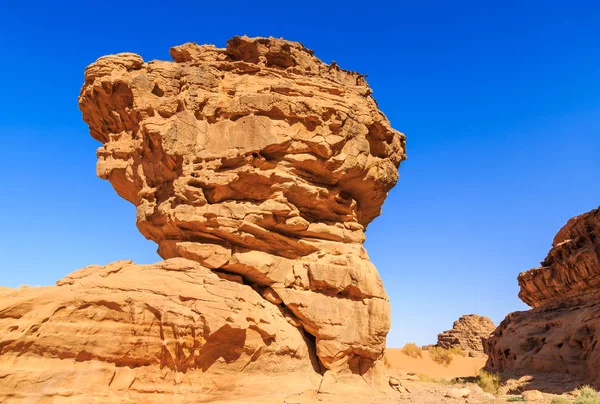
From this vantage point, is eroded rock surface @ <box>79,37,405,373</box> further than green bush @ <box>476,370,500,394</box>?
No

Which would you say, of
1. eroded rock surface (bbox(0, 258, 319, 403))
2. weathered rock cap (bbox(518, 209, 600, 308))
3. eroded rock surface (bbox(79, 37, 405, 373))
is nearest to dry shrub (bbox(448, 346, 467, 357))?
weathered rock cap (bbox(518, 209, 600, 308))

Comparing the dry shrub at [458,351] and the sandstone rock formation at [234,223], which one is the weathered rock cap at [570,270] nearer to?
the sandstone rock formation at [234,223]

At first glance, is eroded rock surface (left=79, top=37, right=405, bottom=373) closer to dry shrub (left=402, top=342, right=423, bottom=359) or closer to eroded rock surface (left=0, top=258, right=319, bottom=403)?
eroded rock surface (left=0, top=258, right=319, bottom=403)

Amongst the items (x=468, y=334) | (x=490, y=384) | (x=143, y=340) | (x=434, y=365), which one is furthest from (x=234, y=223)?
(x=468, y=334)

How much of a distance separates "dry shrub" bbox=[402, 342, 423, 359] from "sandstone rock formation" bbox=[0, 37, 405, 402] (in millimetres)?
26183

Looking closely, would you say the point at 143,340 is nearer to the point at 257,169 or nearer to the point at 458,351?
the point at 257,169

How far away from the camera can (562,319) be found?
68.5ft

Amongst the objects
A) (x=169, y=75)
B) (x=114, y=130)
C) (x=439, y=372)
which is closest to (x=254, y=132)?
(x=169, y=75)

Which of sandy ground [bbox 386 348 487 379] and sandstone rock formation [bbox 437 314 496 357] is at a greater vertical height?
sandstone rock formation [bbox 437 314 496 357]

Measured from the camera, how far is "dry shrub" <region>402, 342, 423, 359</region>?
37906mm

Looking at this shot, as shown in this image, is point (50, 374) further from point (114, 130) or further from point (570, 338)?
point (570, 338)

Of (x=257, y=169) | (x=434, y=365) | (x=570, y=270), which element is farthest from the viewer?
(x=434, y=365)

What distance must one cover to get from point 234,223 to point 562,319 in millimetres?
17838

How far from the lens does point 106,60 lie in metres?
14.0
